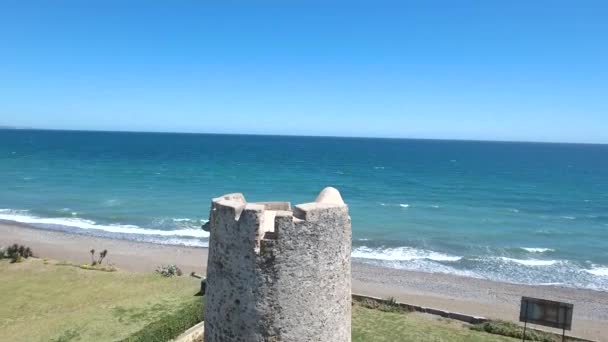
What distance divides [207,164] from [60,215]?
181 feet

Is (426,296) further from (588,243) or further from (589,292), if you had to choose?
(588,243)

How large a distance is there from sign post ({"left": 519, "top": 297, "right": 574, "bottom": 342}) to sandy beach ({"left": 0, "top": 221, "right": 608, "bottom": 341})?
7.75 metres

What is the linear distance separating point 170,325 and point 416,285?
15645mm

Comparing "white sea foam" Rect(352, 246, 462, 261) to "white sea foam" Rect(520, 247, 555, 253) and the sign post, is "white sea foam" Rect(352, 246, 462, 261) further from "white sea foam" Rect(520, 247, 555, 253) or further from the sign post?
the sign post

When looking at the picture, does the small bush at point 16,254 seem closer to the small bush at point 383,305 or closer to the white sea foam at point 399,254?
the small bush at point 383,305

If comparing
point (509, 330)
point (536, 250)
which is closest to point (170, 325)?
point (509, 330)

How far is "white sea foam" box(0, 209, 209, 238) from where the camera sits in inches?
1527

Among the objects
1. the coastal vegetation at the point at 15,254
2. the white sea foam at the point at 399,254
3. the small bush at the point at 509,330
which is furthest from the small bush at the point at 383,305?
the coastal vegetation at the point at 15,254

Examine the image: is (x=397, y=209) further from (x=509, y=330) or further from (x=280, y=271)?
(x=280, y=271)

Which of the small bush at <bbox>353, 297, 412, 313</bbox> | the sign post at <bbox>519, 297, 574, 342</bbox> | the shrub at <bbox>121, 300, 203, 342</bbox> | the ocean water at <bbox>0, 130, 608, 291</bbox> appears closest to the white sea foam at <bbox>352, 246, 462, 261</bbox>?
the ocean water at <bbox>0, 130, 608, 291</bbox>

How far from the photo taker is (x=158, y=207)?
162 ft

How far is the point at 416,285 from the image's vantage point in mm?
27156

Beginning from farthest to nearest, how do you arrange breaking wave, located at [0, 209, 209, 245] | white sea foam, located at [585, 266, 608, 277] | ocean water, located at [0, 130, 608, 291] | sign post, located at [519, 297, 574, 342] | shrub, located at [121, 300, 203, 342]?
breaking wave, located at [0, 209, 209, 245]
ocean water, located at [0, 130, 608, 291]
white sea foam, located at [585, 266, 608, 277]
shrub, located at [121, 300, 203, 342]
sign post, located at [519, 297, 574, 342]

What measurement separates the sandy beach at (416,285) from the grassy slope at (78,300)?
17.9 feet
